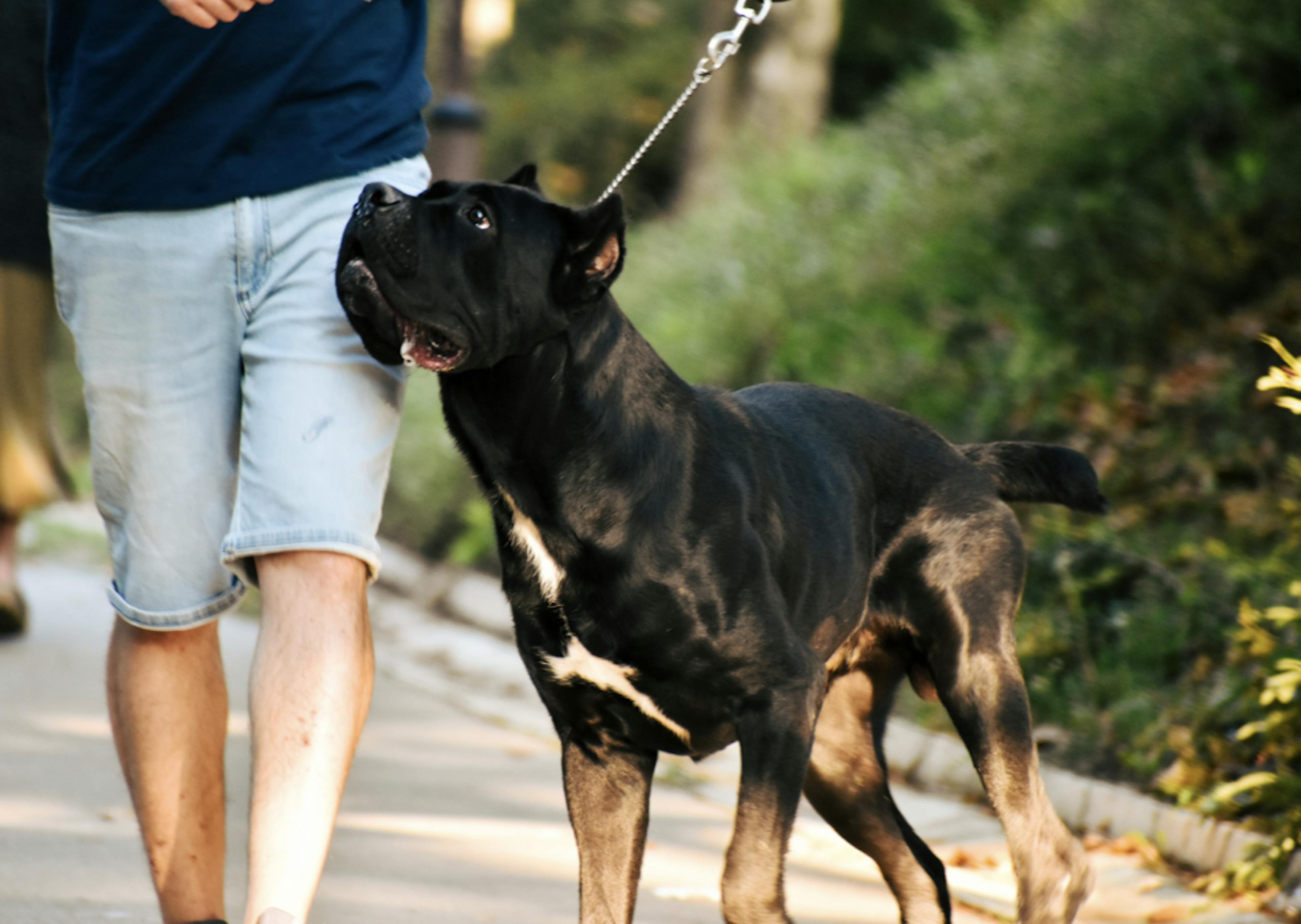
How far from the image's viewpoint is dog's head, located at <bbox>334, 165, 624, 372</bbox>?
2857mm

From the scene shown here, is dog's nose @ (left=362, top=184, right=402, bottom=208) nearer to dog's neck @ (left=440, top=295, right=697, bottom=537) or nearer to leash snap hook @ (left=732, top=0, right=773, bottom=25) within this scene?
dog's neck @ (left=440, top=295, right=697, bottom=537)

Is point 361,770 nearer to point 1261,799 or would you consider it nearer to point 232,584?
point 232,584

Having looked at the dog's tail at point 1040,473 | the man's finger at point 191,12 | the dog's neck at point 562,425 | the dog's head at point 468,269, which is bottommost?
the dog's tail at point 1040,473

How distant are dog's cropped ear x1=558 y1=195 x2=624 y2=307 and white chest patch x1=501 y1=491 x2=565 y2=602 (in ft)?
1.39

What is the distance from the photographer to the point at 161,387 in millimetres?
3102

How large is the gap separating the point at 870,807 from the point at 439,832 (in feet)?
5.32

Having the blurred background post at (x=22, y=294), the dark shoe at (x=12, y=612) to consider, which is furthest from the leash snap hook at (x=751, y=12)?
the dark shoe at (x=12, y=612)

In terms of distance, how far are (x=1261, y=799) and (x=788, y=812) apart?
6.48ft

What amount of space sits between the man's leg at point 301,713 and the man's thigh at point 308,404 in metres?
0.07

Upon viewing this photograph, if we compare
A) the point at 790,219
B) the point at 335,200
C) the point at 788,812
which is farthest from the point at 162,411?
the point at 790,219

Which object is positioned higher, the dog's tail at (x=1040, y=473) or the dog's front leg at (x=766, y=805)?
the dog's tail at (x=1040, y=473)

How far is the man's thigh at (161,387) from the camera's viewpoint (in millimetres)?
3090

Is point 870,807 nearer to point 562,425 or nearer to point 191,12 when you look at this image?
point 562,425

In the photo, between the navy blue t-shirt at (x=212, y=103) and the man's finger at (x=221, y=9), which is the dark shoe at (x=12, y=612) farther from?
the man's finger at (x=221, y=9)
